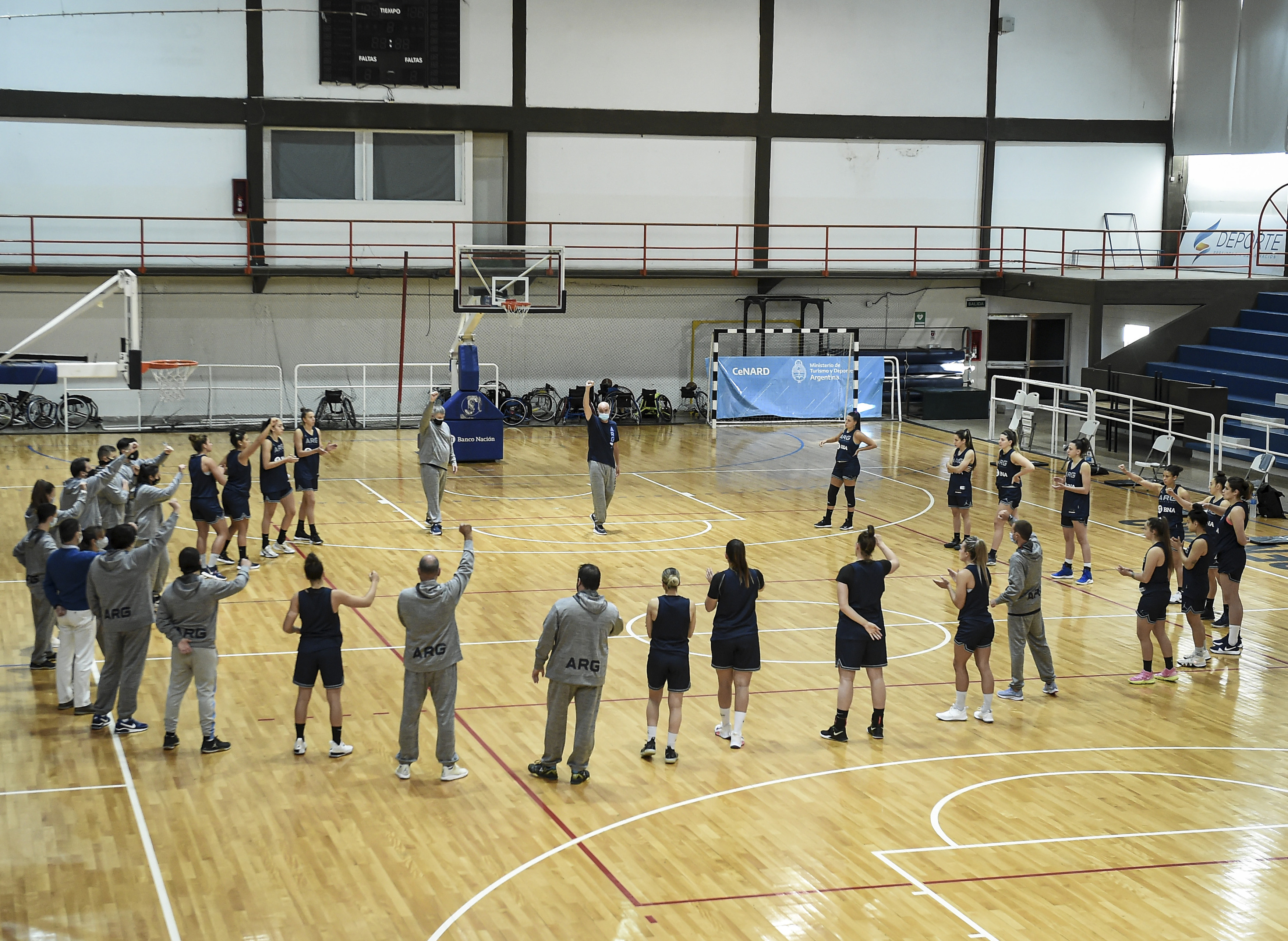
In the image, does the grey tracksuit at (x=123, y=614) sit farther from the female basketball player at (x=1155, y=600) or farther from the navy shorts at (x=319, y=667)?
the female basketball player at (x=1155, y=600)

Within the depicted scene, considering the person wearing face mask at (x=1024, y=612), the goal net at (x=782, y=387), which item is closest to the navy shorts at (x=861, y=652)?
the person wearing face mask at (x=1024, y=612)

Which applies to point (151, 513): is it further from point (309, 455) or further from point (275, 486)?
point (309, 455)

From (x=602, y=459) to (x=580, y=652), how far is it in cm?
840

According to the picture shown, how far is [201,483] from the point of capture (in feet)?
48.0

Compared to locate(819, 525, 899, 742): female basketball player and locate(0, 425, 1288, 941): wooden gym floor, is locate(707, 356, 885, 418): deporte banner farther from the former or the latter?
locate(819, 525, 899, 742): female basketball player

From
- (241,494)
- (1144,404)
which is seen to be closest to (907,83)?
(1144,404)

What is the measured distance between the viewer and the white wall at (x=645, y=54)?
1172 inches

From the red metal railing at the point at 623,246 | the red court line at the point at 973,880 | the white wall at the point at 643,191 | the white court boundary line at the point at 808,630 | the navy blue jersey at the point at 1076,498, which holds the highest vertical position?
the white wall at the point at 643,191

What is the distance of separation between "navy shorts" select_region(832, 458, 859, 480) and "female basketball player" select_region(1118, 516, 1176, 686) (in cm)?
625

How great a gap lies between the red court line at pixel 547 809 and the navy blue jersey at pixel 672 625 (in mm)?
1347

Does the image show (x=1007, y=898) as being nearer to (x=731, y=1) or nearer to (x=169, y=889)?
(x=169, y=889)

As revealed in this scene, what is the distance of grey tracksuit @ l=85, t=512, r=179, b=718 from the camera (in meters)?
9.95

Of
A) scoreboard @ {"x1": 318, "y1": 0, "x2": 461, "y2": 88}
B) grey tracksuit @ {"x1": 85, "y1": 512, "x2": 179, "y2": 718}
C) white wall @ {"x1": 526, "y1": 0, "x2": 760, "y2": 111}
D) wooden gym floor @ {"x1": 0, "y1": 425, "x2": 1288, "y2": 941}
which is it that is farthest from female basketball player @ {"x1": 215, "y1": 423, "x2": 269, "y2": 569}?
white wall @ {"x1": 526, "y1": 0, "x2": 760, "y2": 111}

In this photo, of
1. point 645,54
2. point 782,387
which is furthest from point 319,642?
point 645,54
